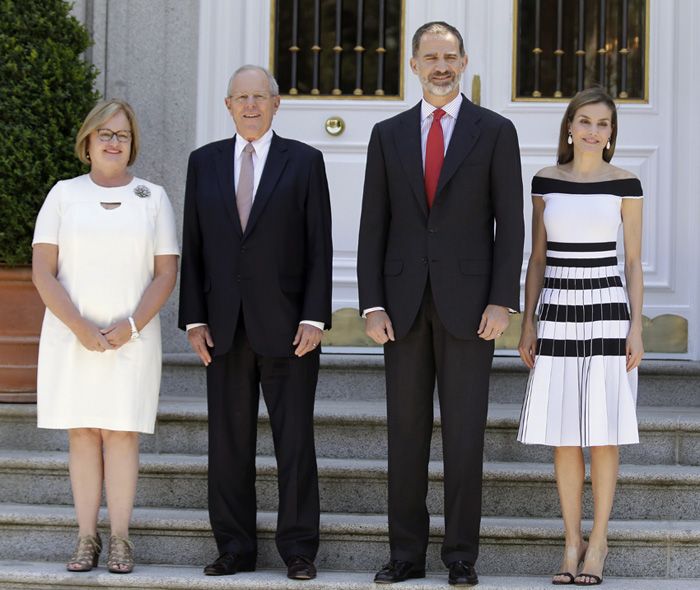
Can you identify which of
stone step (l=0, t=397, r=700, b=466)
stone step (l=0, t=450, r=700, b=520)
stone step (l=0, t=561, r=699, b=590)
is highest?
stone step (l=0, t=397, r=700, b=466)

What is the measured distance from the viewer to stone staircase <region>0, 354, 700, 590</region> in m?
4.07

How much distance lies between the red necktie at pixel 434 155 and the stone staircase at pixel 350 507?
108cm

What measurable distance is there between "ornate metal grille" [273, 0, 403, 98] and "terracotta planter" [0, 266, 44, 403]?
1.61 metres

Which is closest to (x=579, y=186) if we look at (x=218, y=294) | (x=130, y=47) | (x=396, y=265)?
(x=396, y=265)

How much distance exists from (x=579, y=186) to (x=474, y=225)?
40 centimetres

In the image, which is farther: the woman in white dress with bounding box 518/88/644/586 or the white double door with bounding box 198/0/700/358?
the white double door with bounding box 198/0/700/358

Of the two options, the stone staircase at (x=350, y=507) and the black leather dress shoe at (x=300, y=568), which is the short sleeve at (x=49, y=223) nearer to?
the stone staircase at (x=350, y=507)

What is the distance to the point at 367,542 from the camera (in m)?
4.18

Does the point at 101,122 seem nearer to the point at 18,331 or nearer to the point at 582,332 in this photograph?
the point at 18,331

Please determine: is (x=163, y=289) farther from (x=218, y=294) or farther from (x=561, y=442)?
(x=561, y=442)

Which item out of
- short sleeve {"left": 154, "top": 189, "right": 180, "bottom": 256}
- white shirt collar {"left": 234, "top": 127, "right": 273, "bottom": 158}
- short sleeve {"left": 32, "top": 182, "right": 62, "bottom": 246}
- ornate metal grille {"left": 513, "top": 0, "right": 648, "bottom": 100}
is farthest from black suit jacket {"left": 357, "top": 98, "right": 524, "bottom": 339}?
ornate metal grille {"left": 513, "top": 0, "right": 648, "bottom": 100}

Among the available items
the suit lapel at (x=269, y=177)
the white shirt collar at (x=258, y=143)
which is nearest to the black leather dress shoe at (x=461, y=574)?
the suit lapel at (x=269, y=177)

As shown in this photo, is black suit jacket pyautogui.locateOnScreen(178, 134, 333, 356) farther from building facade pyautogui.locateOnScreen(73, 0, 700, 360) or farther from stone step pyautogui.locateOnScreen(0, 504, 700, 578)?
building facade pyautogui.locateOnScreen(73, 0, 700, 360)

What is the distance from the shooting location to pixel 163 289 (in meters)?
4.12
